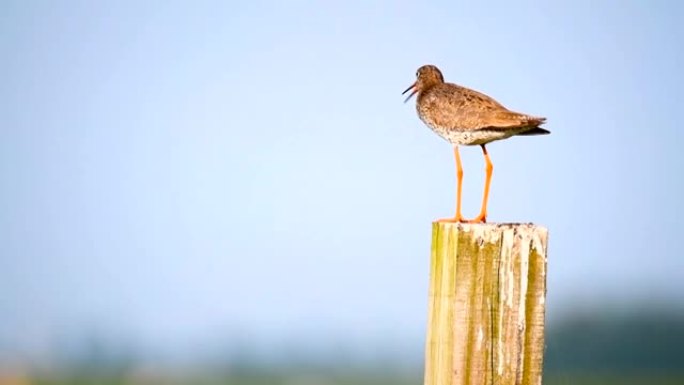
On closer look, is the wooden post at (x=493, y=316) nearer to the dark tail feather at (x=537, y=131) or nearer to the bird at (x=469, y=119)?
the bird at (x=469, y=119)

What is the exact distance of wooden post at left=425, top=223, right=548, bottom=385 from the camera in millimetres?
5418

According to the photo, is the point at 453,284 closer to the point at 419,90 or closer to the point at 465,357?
the point at 465,357

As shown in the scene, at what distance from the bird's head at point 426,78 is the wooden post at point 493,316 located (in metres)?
6.88

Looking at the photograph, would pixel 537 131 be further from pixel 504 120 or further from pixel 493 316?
pixel 493 316

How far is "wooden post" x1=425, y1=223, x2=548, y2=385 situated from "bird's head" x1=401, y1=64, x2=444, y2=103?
6.88 meters

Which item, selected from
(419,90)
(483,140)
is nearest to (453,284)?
(483,140)

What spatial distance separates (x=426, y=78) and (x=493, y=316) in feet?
23.7

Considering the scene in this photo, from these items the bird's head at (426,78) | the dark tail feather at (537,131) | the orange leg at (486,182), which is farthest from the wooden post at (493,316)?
the bird's head at (426,78)

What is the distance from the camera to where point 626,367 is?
256 feet

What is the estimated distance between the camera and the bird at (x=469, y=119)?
10.1 m

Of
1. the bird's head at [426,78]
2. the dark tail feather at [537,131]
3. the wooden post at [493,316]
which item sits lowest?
the wooden post at [493,316]

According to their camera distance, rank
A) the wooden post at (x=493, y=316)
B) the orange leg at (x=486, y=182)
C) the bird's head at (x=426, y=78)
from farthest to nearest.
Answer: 1. the bird's head at (x=426, y=78)
2. the orange leg at (x=486, y=182)
3. the wooden post at (x=493, y=316)

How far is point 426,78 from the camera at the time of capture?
1245 cm

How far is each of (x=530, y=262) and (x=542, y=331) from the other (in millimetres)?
293
